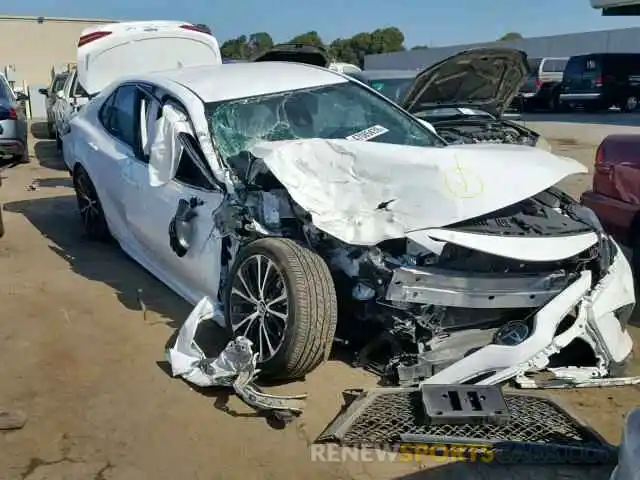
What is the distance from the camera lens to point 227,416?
3744mm

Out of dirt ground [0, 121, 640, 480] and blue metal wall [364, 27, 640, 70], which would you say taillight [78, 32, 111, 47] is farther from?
blue metal wall [364, 27, 640, 70]

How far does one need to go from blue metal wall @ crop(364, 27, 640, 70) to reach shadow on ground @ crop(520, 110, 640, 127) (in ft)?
24.2

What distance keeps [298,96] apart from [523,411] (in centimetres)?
264

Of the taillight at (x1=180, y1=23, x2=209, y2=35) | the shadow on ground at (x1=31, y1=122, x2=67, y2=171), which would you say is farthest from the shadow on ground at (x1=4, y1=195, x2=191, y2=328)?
the shadow on ground at (x1=31, y1=122, x2=67, y2=171)

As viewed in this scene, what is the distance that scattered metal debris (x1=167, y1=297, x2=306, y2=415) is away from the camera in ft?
12.2

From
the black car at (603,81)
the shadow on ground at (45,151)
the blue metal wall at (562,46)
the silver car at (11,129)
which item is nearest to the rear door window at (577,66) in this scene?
the black car at (603,81)

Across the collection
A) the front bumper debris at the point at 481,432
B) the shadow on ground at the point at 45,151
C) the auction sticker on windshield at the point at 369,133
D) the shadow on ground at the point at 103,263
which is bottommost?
the shadow on ground at the point at 45,151

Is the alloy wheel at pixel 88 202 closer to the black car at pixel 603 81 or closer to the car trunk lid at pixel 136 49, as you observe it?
the car trunk lid at pixel 136 49

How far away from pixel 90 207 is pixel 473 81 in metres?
4.51

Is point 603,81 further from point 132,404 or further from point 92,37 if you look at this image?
point 132,404

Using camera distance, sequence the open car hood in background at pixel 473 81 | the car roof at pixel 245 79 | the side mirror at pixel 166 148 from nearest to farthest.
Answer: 1. the side mirror at pixel 166 148
2. the car roof at pixel 245 79
3. the open car hood in background at pixel 473 81

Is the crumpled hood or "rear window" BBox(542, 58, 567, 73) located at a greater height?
the crumpled hood

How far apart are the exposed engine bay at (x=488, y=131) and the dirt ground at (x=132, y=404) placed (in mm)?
3216

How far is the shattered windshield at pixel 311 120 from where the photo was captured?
488 centimetres
